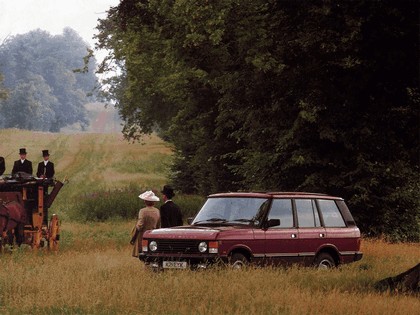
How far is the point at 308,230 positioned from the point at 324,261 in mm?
891

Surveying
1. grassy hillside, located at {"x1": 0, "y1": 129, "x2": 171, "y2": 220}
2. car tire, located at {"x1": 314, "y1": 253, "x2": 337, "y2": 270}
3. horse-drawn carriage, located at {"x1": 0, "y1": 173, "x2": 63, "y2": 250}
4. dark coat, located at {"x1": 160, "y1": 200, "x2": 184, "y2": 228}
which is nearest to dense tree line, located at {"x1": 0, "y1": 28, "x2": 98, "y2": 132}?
grassy hillside, located at {"x1": 0, "y1": 129, "x2": 171, "y2": 220}

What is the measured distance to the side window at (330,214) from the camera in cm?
1828

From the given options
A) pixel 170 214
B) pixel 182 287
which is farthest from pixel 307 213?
pixel 182 287

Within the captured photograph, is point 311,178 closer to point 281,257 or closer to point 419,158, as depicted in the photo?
point 419,158

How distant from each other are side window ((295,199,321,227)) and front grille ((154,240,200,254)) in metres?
2.50

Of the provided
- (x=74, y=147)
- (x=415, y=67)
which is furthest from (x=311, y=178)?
(x=74, y=147)

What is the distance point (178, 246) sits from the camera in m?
16.3

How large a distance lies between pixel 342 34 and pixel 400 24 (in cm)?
151

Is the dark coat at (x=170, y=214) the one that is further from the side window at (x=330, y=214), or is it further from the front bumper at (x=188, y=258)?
the side window at (x=330, y=214)

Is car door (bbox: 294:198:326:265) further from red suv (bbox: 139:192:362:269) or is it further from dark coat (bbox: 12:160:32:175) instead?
dark coat (bbox: 12:160:32:175)

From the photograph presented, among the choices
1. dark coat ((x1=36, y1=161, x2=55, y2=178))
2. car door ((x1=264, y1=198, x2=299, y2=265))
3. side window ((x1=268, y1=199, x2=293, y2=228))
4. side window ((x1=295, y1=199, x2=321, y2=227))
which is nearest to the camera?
car door ((x1=264, y1=198, x2=299, y2=265))

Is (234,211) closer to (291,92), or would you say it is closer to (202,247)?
(202,247)

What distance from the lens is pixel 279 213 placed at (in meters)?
17.3

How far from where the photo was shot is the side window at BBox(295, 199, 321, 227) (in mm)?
17672
